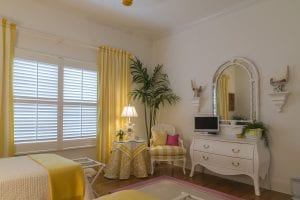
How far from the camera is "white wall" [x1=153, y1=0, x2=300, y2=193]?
3285mm

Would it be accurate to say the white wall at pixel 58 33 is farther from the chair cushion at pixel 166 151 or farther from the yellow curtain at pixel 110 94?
the chair cushion at pixel 166 151

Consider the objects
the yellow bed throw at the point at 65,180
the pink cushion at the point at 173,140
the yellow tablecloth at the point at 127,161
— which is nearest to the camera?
the yellow bed throw at the point at 65,180

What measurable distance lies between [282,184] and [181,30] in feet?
11.6

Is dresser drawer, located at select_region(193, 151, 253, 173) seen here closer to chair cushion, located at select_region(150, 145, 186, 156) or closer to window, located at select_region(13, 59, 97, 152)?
chair cushion, located at select_region(150, 145, 186, 156)

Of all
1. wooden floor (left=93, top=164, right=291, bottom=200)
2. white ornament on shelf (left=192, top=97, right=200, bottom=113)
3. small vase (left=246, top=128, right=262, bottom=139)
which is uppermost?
white ornament on shelf (left=192, top=97, right=200, bottom=113)

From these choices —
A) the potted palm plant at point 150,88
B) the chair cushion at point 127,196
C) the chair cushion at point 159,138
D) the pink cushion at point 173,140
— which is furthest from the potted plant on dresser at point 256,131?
the chair cushion at point 127,196

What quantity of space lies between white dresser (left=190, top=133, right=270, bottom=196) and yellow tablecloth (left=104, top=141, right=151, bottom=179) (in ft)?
3.21

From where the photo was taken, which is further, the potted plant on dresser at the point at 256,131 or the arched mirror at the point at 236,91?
the arched mirror at the point at 236,91

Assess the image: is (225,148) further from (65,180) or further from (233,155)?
(65,180)

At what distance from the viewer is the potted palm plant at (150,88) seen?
5.02 m

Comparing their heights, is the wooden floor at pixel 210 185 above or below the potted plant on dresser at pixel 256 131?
below

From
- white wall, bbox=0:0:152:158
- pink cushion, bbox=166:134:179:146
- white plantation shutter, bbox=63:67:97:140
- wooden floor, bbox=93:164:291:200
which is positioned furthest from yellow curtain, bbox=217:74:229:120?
white plantation shutter, bbox=63:67:97:140

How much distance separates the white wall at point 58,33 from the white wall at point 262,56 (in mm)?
1666

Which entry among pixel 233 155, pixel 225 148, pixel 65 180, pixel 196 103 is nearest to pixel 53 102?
pixel 65 180
